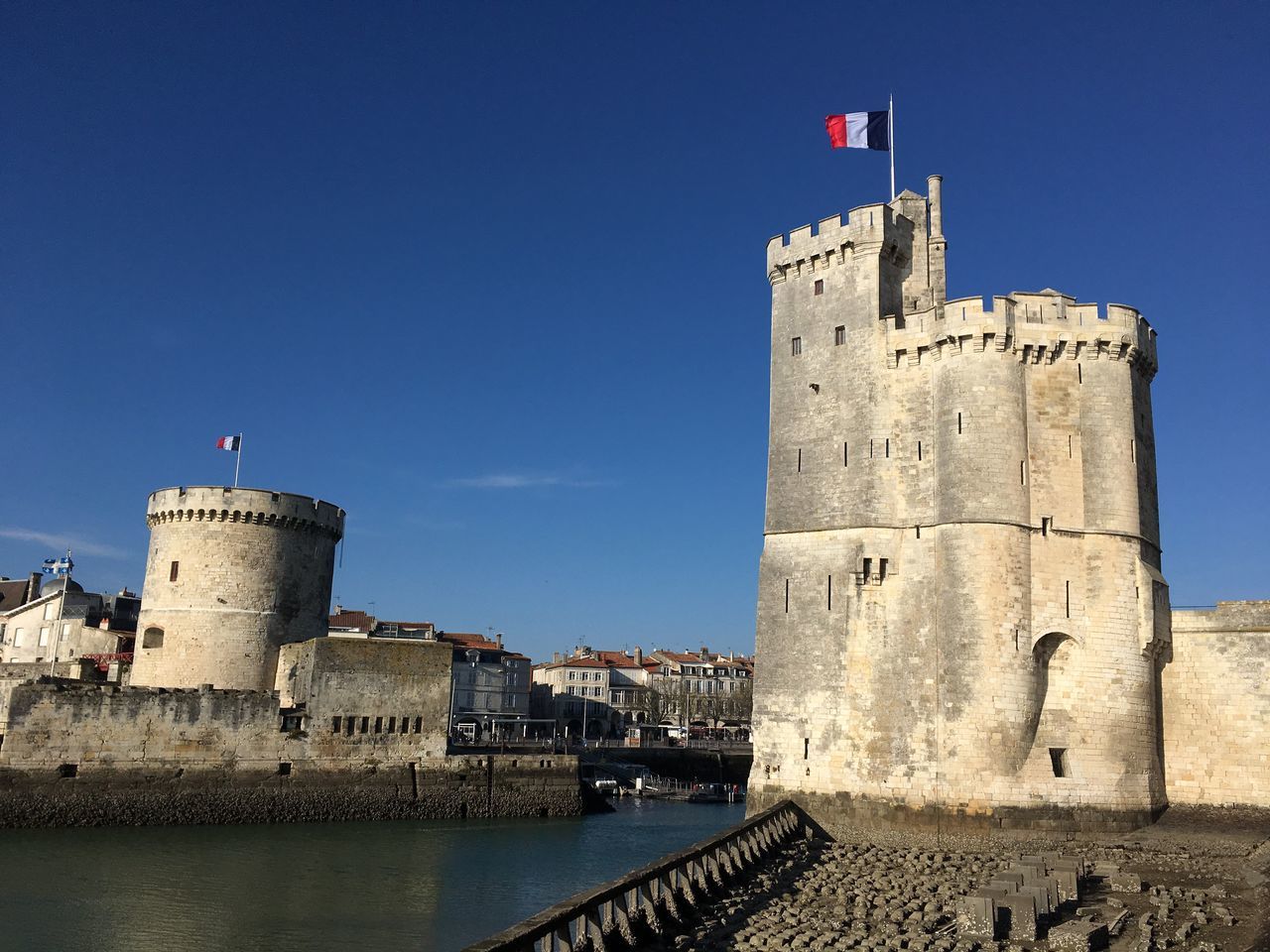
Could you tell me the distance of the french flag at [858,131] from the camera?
27047 millimetres

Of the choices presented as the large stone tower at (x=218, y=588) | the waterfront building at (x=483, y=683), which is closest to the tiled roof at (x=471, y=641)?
the waterfront building at (x=483, y=683)

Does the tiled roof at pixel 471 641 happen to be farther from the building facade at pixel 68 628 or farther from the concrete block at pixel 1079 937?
the concrete block at pixel 1079 937

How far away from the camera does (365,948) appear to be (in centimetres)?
1598

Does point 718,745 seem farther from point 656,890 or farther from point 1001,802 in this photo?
point 656,890

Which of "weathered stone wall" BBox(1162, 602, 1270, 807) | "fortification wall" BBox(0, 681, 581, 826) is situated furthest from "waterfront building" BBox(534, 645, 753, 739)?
"weathered stone wall" BBox(1162, 602, 1270, 807)

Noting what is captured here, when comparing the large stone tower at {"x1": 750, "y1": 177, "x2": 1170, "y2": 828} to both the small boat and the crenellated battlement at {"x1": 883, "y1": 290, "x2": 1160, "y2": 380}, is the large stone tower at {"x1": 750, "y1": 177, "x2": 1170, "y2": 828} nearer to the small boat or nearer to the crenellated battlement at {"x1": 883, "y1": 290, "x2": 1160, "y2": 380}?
the crenellated battlement at {"x1": 883, "y1": 290, "x2": 1160, "y2": 380}

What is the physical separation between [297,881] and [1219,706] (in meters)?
21.4

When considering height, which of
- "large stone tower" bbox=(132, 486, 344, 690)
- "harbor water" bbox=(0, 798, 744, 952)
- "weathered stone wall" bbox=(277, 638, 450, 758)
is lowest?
"harbor water" bbox=(0, 798, 744, 952)

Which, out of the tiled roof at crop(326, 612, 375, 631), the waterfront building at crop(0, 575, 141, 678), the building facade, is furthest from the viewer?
the tiled roof at crop(326, 612, 375, 631)

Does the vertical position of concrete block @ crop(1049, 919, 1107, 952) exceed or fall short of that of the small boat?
it exceeds it

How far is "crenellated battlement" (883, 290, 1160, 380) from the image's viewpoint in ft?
79.2

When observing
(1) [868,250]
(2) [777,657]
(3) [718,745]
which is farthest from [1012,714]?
(3) [718,745]

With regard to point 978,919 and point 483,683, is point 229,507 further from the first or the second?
point 483,683

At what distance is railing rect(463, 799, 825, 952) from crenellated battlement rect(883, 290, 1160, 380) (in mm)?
12266
